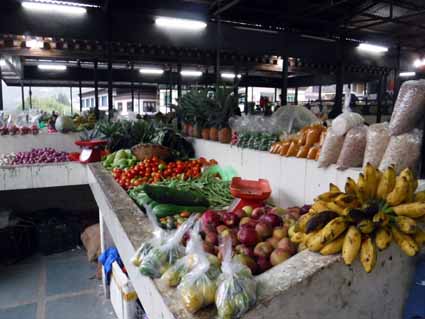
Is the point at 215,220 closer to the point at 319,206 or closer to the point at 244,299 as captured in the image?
the point at 319,206

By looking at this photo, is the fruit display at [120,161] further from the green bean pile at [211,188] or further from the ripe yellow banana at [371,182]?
the ripe yellow banana at [371,182]

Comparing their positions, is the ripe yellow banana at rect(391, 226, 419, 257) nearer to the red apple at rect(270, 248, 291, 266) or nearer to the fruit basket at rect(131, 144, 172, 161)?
the red apple at rect(270, 248, 291, 266)

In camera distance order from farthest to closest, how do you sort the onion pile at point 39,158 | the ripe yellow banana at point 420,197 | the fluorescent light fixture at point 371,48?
the fluorescent light fixture at point 371,48, the onion pile at point 39,158, the ripe yellow banana at point 420,197

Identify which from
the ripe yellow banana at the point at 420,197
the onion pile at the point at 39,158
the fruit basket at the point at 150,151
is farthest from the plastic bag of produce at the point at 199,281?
the onion pile at the point at 39,158

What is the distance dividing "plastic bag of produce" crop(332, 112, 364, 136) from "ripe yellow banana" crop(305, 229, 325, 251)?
893mm

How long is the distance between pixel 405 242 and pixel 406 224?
71 millimetres

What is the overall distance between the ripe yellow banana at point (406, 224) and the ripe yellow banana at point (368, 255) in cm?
15

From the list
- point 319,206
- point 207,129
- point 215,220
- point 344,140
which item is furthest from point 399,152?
point 207,129

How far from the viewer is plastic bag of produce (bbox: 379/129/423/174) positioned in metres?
1.70

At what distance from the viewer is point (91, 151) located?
464 centimetres

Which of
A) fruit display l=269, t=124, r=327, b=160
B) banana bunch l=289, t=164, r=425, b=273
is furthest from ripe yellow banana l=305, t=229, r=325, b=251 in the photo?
fruit display l=269, t=124, r=327, b=160

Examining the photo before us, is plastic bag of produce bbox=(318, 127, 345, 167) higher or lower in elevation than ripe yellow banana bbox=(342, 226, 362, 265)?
higher

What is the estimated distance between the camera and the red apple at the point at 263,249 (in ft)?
4.97

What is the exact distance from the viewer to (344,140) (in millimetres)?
2066
